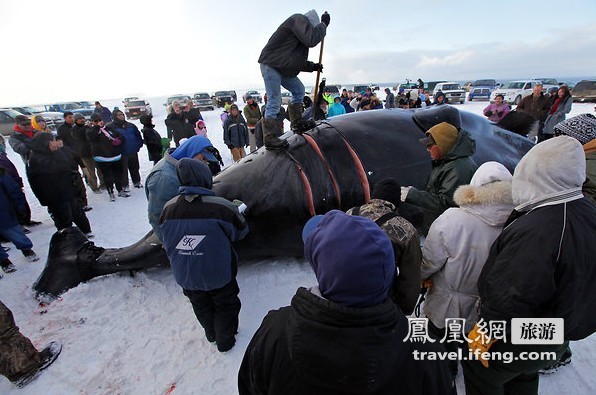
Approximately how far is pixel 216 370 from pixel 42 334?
2.09 m

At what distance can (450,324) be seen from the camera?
2457 mm

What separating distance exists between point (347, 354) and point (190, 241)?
2146 millimetres

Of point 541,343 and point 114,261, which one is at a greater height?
point 541,343

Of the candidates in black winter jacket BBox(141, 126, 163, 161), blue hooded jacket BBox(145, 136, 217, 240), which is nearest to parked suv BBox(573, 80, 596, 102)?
black winter jacket BBox(141, 126, 163, 161)

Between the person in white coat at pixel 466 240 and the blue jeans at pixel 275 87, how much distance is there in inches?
123

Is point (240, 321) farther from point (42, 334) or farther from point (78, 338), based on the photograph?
point (42, 334)

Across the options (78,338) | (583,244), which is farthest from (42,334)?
(583,244)

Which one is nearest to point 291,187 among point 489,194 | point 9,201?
point 489,194

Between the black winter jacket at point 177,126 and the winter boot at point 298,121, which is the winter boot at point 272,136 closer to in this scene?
the winter boot at point 298,121

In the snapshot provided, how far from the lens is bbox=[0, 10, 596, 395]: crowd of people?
1.16m

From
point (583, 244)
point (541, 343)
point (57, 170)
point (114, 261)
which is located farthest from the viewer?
point (57, 170)

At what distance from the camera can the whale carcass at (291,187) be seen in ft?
13.4

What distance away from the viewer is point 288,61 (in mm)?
4492

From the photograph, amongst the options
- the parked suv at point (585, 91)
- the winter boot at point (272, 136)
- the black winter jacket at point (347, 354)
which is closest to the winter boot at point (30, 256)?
the winter boot at point (272, 136)
